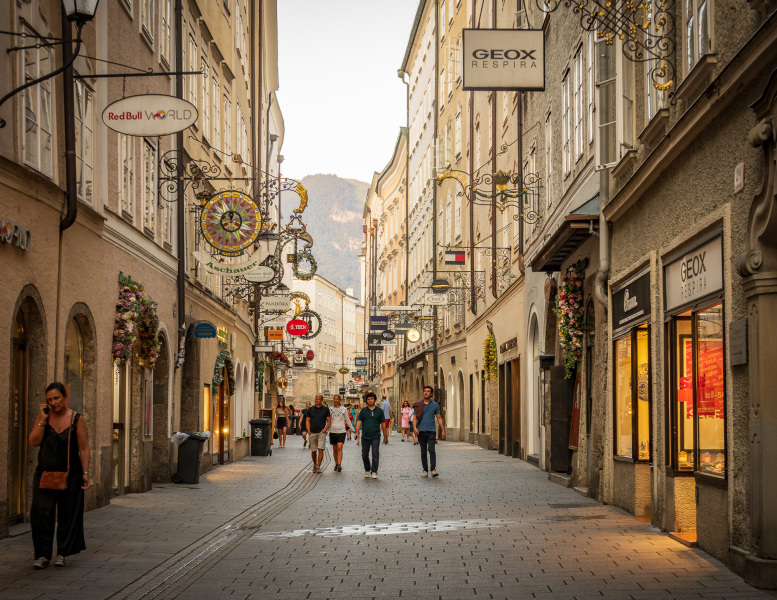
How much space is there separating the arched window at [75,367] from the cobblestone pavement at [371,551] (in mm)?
1568

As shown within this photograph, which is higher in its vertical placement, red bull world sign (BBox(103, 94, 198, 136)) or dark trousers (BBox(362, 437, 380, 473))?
red bull world sign (BBox(103, 94, 198, 136))

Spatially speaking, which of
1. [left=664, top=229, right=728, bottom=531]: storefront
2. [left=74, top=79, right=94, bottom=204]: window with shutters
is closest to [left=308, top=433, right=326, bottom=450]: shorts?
[left=74, top=79, right=94, bottom=204]: window with shutters

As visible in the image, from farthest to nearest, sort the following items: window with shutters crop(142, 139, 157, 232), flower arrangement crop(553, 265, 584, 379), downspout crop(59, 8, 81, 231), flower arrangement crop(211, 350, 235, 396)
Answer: flower arrangement crop(211, 350, 235, 396)
window with shutters crop(142, 139, 157, 232)
flower arrangement crop(553, 265, 584, 379)
downspout crop(59, 8, 81, 231)

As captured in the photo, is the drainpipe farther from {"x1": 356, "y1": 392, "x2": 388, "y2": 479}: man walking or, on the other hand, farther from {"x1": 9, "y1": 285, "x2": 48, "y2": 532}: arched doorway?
{"x1": 356, "y1": 392, "x2": 388, "y2": 479}: man walking

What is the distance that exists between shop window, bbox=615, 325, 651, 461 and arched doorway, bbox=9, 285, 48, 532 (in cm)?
719

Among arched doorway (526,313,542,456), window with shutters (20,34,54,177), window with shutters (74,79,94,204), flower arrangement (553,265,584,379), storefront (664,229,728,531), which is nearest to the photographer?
storefront (664,229,728,531)

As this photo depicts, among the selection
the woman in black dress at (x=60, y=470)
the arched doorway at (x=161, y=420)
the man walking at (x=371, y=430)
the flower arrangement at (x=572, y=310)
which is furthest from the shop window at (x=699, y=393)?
the arched doorway at (x=161, y=420)

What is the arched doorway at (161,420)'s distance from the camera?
2030 cm

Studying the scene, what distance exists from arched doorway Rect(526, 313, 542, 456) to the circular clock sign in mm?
7417

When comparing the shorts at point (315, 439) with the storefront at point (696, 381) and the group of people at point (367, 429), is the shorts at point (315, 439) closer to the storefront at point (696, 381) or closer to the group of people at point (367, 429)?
the group of people at point (367, 429)

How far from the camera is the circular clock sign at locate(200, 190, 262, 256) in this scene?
20500mm

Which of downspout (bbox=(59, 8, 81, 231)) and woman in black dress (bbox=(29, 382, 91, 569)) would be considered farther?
downspout (bbox=(59, 8, 81, 231))

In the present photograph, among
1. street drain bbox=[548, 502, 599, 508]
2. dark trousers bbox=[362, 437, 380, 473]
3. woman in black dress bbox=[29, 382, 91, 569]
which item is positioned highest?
woman in black dress bbox=[29, 382, 91, 569]

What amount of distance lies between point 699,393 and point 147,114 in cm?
733
